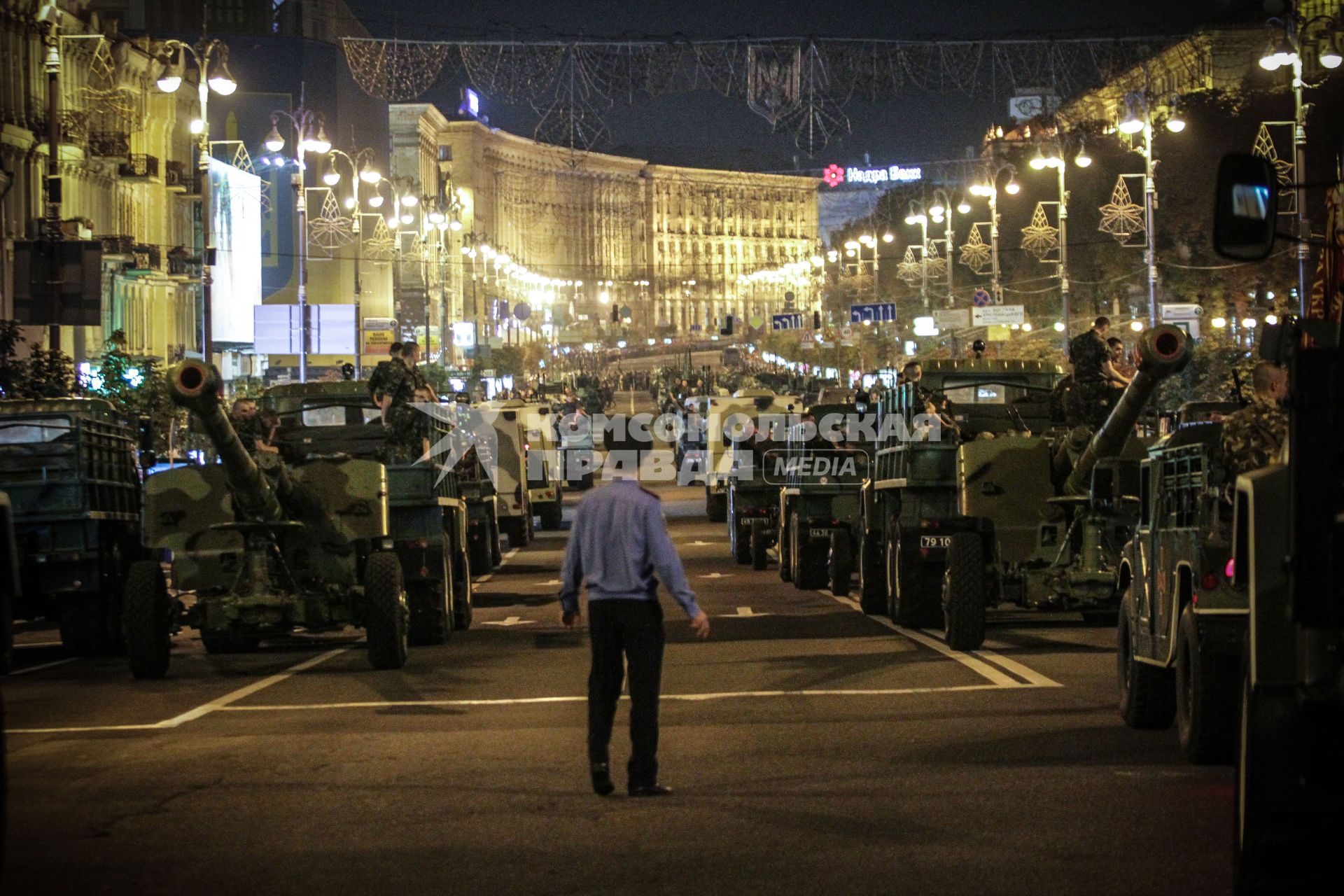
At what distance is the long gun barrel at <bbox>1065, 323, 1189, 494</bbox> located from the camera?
48.4 ft

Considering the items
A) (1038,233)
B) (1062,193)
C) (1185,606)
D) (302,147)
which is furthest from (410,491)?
(1038,233)

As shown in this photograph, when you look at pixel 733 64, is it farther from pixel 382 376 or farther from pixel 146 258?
pixel 146 258

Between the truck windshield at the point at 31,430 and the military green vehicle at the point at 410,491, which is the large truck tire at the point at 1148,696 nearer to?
the military green vehicle at the point at 410,491

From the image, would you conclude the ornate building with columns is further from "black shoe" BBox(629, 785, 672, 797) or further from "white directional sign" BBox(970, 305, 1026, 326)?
"black shoe" BBox(629, 785, 672, 797)

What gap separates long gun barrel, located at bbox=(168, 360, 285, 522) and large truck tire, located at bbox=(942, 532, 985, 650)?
223 inches

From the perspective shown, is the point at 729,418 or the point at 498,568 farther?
the point at 729,418

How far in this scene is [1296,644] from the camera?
21.4ft

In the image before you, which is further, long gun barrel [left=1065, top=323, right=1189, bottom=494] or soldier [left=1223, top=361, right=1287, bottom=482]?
long gun barrel [left=1065, top=323, right=1189, bottom=494]

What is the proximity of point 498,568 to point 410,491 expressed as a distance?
12554mm

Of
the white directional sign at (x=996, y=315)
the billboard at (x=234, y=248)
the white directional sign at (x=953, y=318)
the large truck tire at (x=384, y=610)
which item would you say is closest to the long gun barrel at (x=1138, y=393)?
the large truck tire at (x=384, y=610)

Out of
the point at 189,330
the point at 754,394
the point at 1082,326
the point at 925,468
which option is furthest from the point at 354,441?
the point at 1082,326

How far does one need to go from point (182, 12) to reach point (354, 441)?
74.5 m

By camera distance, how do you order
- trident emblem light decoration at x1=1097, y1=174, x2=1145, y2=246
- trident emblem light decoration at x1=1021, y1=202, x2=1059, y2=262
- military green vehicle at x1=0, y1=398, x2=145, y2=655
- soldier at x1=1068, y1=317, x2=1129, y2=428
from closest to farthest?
soldier at x1=1068, y1=317, x2=1129, y2=428 < military green vehicle at x1=0, y1=398, x2=145, y2=655 < trident emblem light decoration at x1=1097, y1=174, x2=1145, y2=246 < trident emblem light decoration at x1=1021, y1=202, x2=1059, y2=262

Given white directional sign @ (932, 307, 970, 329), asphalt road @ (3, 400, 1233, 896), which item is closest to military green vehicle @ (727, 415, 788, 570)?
asphalt road @ (3, 400, 1233, 896)
